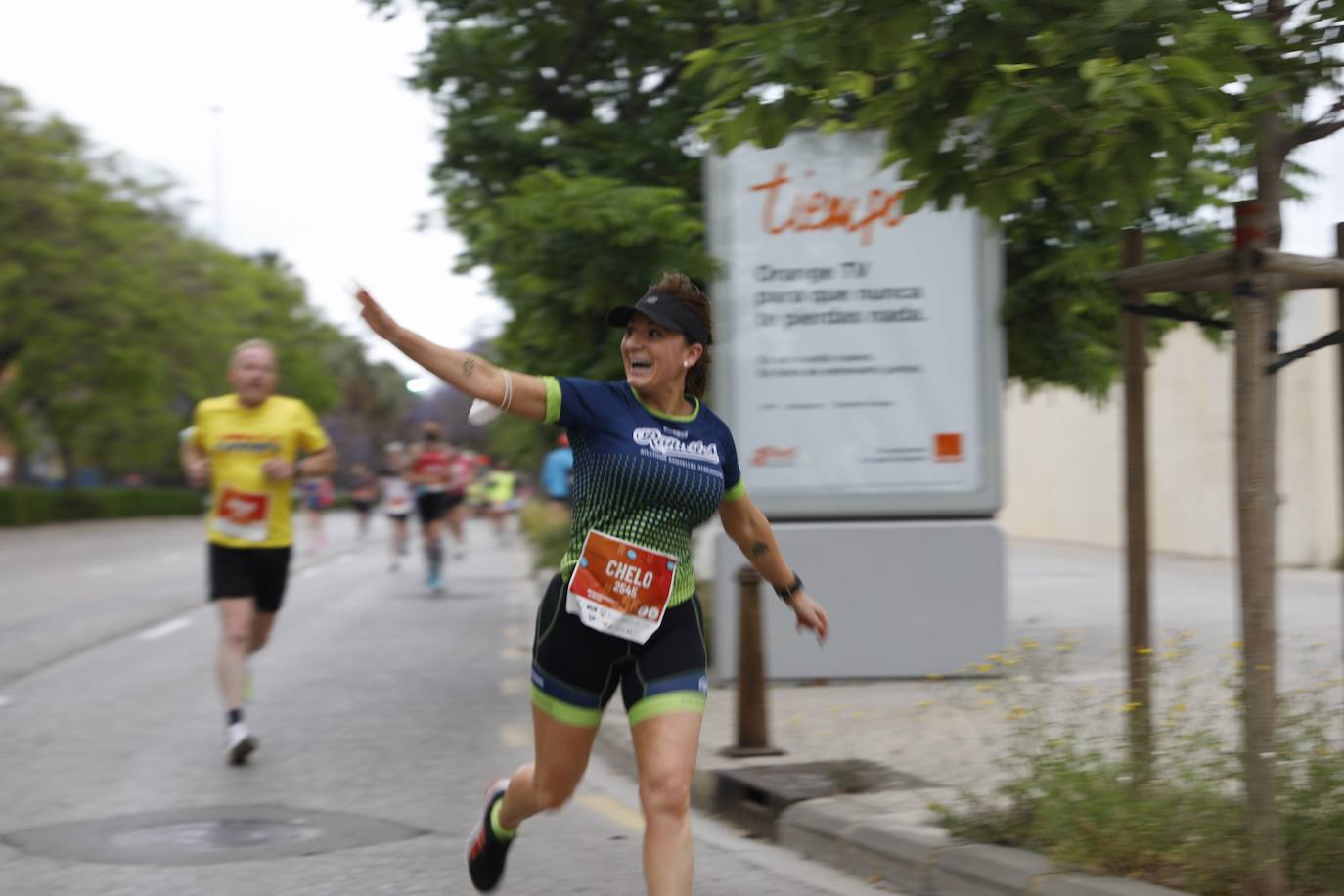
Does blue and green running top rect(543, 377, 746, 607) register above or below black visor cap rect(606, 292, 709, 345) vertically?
below

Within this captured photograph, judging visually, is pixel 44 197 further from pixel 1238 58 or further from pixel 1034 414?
pixel 1238 58

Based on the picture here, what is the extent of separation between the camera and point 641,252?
33.8 feet

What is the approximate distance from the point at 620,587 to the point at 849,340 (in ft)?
19.3

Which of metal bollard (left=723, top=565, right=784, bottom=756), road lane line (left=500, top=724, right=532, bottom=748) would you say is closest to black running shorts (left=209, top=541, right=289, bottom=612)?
road lane line (left=500, top=724, right=532, bottom=748)

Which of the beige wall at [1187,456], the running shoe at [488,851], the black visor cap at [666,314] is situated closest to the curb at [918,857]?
the running shoe at [488,851]

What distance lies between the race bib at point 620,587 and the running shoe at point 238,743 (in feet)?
13.5

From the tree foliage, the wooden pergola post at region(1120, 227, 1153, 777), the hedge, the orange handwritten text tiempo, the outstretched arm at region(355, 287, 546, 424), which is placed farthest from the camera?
the hedge

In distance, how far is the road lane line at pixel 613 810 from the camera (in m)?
6.88

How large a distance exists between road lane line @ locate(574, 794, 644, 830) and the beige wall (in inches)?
225

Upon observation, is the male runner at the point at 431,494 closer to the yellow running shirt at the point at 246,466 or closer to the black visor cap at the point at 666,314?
the yellow running shirt at the point at 246,466

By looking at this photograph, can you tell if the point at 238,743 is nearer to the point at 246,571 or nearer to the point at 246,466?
the point at 246,571

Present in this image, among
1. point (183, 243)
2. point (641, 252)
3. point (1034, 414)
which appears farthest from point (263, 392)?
point (183, 243)

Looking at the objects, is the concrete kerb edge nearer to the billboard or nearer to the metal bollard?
the metal bollard

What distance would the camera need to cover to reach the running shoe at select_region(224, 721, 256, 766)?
8039 millimetres
